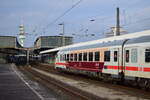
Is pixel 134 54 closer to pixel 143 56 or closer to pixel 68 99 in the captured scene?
pixel 143 56

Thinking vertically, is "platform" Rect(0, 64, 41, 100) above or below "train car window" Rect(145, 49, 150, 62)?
below

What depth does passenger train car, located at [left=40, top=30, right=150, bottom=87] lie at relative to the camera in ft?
50.3

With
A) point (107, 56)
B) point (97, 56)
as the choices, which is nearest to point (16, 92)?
Answer: point (107, 56)

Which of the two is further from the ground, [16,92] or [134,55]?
[134,55]

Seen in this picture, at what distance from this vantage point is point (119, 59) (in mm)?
17875

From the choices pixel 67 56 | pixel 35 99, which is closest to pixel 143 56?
pixel 35 99

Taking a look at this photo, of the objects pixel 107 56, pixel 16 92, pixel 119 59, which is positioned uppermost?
pixel 107 56

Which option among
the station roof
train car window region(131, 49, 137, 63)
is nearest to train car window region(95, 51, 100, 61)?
train car window region(131, 49, 137, 63)

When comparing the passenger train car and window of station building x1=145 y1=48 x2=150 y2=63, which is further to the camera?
the passenger train car

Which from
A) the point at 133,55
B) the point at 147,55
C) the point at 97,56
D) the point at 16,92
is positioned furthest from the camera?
the point at 97,56

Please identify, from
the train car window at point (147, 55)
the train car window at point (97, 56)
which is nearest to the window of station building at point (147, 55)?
the train car window at point (147, 55)

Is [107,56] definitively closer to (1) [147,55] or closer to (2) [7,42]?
(1) [147,55]

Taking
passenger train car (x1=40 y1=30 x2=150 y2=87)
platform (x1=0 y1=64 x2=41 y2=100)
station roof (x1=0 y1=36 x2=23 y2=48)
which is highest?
station roof (x1=0 y1=36 x2=23 y2=48)

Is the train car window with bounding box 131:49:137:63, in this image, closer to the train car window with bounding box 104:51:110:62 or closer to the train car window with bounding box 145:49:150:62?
the train car window with bounding box 145:49:150:62
